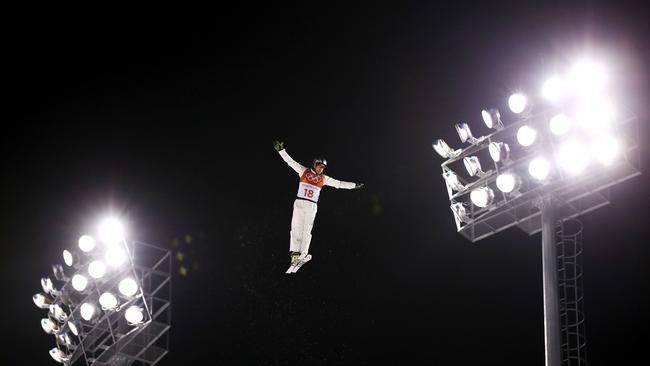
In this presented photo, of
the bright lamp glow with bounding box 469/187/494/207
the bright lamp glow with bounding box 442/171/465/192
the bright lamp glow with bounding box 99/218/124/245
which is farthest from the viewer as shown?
the bright lamp glow with bounding box 99/218/124/245

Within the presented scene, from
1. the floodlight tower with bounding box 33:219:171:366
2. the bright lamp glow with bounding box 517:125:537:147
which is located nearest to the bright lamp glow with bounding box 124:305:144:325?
the floodlight tower with bounding box 33:219:171:366

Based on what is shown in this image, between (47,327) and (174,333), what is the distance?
13.4 ft

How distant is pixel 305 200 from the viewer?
13.7 m

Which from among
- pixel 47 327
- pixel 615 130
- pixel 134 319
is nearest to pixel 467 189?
pixel 615 130

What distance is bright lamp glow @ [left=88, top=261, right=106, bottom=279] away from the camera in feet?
50.7

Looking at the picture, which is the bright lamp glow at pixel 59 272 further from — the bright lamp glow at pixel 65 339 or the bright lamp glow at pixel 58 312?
the bright lamp glow at pixel 65 339

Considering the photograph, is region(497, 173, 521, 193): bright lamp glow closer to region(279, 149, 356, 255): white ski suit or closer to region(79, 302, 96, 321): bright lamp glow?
region(279, 149, 356, 255): white ski suit

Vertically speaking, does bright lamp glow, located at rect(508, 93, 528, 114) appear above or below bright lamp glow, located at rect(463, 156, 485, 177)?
above

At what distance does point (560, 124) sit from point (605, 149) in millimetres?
731

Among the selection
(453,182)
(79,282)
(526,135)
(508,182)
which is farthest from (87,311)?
(526,135)

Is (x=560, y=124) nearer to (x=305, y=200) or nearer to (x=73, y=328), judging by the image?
(x=305, y=200)

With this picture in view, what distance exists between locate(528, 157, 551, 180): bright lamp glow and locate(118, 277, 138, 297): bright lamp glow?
23.4 ft

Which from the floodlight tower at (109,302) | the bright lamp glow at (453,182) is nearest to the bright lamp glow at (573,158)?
the bright lamp glow at (453,182)

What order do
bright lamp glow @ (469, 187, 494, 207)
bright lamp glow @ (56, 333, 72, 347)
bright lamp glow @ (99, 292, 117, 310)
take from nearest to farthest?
1. bright lamp glow @ (469, 187, 494, 207)
2. bright lamp glow @ (99, 292, 117, 310)
3. bright lamp glow @ (56, 333, 72, 347)
